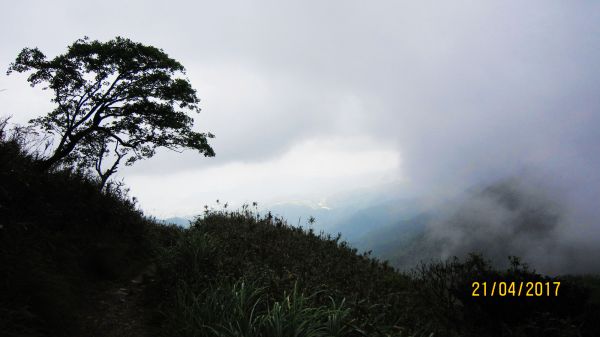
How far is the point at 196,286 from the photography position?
5.45 meters

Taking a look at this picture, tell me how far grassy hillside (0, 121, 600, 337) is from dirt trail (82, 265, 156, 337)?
29 mm

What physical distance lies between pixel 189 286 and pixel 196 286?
0.22 meters

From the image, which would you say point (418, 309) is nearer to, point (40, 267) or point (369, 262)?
point (369, 262)

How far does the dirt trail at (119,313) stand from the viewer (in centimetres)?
458

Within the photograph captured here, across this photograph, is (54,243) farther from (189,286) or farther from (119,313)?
(189,286)
